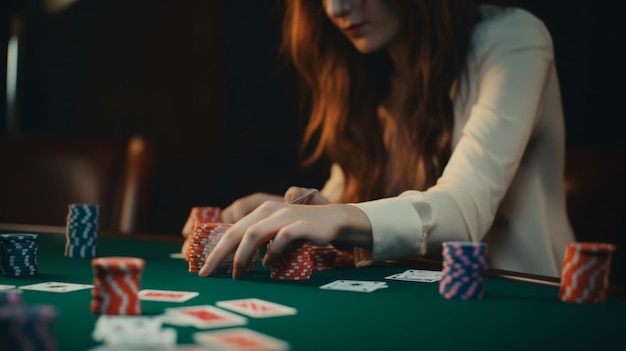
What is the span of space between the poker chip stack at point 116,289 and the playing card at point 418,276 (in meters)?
0.60

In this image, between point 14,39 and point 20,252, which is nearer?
point 20,252

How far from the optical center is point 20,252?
62.9 inches

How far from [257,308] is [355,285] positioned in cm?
32

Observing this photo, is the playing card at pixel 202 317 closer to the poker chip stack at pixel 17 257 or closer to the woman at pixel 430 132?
the woman at pixel 430 132

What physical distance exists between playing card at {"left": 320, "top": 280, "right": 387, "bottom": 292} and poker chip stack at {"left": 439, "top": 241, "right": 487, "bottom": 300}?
0.16m

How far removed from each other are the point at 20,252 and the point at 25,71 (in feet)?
12.2

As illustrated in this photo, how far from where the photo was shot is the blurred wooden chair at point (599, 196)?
2.42m

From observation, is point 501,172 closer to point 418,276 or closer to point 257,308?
point 418,276

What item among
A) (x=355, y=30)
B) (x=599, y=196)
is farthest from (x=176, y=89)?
(x=599, y=196)

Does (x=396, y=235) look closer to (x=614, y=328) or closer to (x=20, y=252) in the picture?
(x=614, y=328)

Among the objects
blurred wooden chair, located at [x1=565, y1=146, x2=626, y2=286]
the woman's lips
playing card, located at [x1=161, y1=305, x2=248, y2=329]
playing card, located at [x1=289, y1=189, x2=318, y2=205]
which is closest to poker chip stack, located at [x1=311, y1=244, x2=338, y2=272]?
playing card, located at [x1=289, y1=189, x2=318, y2=205]

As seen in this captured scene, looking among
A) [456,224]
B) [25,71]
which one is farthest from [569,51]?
[25,71]

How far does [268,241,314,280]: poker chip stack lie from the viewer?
1564mm

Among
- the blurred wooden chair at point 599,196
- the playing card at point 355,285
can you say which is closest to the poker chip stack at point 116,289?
the playing card at point 355,285
